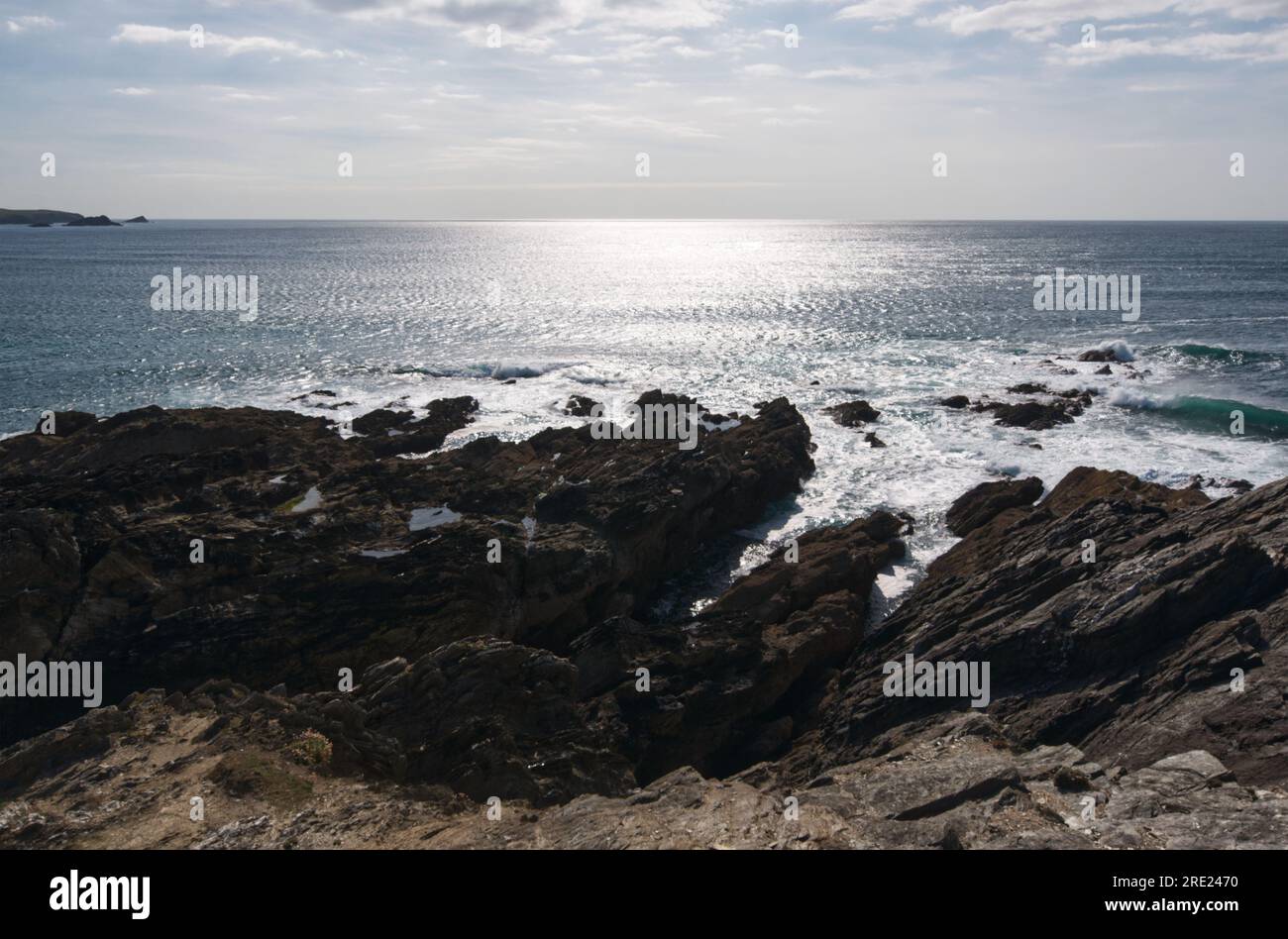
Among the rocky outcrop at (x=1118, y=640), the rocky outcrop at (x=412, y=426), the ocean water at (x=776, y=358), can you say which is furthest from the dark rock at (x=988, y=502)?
the rocky outcrop at (x=412, y=426)

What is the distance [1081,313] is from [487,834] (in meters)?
91.5

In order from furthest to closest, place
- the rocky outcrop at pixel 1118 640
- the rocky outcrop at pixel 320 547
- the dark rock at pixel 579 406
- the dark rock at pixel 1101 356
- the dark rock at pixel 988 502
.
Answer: the dark rock at pixel 1101 356
the dark rock at pixel 579 406
the dark rock at pixel 988 502
the rocky outcrop at pixel 320 547
the rocky outcrop at pixel 1118 640

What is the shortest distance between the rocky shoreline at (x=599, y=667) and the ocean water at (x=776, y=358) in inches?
281

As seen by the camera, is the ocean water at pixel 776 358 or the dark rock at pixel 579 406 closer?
the ocean water at pixel 776 358

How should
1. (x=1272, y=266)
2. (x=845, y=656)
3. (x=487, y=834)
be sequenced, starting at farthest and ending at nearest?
1. (x=1272, y=266)
2. (x=845, y=656)
3. (x=487, y=834)

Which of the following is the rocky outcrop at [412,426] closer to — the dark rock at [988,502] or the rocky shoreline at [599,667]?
the rocky shoreline at [599,667]

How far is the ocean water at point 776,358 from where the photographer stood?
43.6 metres

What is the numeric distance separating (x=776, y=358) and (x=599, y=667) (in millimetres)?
53555

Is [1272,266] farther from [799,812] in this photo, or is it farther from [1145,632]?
[799,812]

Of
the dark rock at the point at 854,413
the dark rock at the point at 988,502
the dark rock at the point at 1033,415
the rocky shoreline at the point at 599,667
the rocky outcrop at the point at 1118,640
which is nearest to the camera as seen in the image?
the rocky shoreline at the point at 599,667

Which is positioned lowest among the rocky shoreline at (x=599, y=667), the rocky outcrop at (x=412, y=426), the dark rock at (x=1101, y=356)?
the rocky shoreline at (x=599, y=667)

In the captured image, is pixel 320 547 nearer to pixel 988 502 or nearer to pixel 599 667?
pixel 599 667
